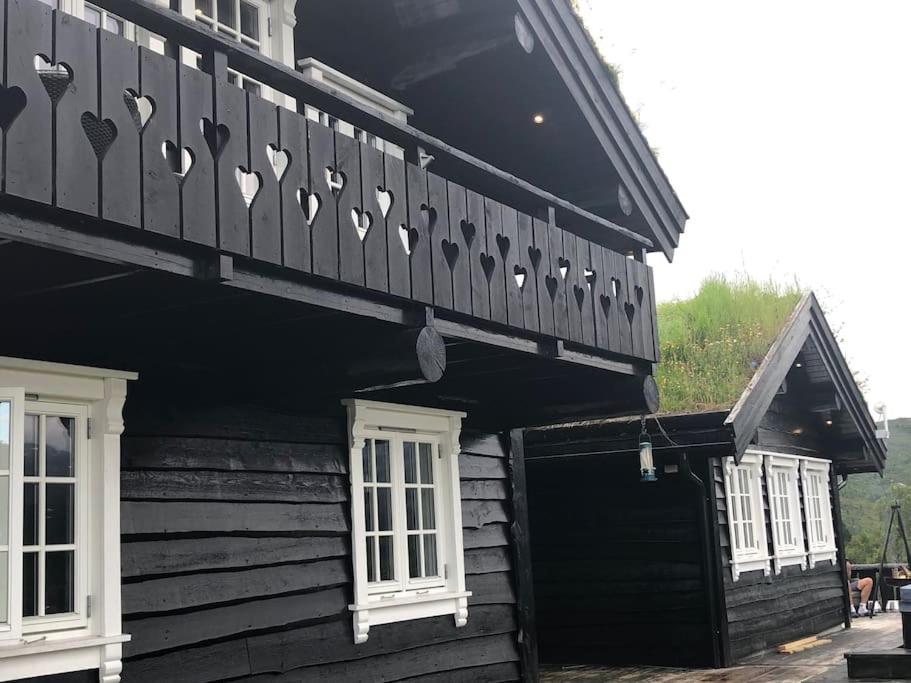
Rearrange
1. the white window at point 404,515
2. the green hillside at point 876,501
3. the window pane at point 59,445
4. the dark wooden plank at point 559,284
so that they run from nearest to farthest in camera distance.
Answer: the window pane at point 59,445, the dark wooden plank at point 559,284, the white window at point 404,515, the green hillside at point 876,501

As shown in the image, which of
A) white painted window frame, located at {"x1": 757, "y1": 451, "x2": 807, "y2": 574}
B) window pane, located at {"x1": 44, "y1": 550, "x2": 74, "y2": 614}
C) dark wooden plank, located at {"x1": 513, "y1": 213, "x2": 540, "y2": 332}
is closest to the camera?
window pane, located at {"x1": 44, "y1": 550, "x2": 74, "y2": 614}

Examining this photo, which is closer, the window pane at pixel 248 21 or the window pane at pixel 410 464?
the window pane at pixel 248 21

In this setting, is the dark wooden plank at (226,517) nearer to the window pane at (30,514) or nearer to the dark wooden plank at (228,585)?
the dark wooden plank at (228,585)

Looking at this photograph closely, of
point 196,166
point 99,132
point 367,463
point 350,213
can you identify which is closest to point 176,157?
point 196,166

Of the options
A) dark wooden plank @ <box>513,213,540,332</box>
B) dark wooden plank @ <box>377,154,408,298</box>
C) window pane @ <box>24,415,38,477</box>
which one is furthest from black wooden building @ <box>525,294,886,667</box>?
window pane @ <box>24,415,38,477</box>

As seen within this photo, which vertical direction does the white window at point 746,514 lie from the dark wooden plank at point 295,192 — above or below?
below

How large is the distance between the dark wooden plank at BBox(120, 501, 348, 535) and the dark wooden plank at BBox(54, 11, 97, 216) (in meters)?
2.42

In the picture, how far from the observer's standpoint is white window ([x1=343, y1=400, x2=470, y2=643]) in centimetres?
822

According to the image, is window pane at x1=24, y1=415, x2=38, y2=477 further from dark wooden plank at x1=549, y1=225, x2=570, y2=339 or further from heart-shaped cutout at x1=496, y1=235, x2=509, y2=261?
dark wooden plank at x1=549, y1=225, x2=570, y2=339

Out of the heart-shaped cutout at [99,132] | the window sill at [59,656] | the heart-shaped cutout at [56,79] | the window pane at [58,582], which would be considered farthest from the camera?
the window pane at [58,582]

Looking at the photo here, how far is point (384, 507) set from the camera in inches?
339

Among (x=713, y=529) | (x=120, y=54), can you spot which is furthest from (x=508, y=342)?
(x=713, y=529)

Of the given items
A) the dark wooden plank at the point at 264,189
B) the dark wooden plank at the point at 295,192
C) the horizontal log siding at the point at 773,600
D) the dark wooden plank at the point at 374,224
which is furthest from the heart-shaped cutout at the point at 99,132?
the horizontal log siding at the point at 773,600

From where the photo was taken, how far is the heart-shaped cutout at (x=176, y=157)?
5008 mm
